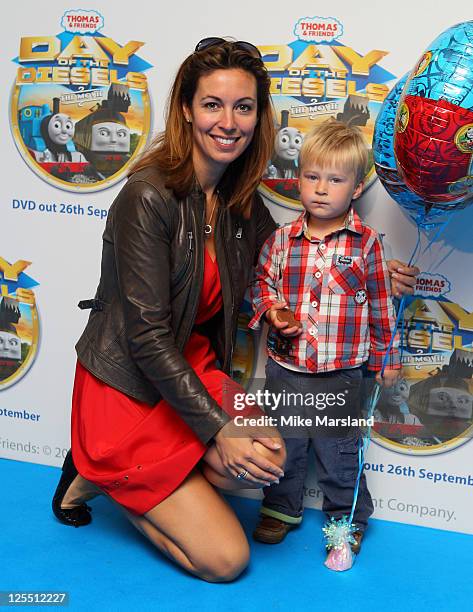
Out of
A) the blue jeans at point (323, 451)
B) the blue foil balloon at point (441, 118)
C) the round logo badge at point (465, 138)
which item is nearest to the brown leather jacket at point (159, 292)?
the blue jeans at point (323, 451)

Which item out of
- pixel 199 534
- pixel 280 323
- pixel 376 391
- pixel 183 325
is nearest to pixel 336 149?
pixel 280 323

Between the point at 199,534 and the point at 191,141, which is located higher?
the point at 191,141

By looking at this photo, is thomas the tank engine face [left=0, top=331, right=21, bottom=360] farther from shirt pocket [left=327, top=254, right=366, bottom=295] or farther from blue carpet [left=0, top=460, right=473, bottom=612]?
shirt pocket [left=327, top=254, right=366, bottom=295]

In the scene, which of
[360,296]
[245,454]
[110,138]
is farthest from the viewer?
[110,138]

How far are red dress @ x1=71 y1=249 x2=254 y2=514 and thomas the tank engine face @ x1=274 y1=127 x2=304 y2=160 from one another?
1.26 feet

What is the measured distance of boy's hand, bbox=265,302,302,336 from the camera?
2174 mm

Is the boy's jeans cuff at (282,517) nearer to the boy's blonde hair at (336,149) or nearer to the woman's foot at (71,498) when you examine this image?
the woman's foot at (71,498)

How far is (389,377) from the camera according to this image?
2279 millimetres

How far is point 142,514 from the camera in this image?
217 centimetres

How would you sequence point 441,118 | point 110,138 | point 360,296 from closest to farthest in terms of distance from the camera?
point 441,118 → point 360,296 → point 110,138

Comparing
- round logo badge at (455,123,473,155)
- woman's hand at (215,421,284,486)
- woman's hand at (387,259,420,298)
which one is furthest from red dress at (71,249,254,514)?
round logo badge at (455,123,473,155)

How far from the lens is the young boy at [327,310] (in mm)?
2119

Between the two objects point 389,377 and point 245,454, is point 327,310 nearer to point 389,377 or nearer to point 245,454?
point 389,377

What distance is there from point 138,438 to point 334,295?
2.03ft
